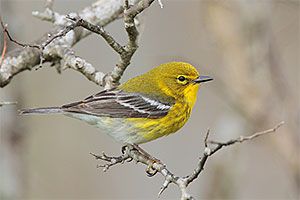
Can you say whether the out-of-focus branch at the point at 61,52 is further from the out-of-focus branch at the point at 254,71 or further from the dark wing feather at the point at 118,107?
the out-of-focus branch at the point at 254,71

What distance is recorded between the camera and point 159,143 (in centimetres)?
1199

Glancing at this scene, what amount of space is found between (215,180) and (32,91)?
3.68 m

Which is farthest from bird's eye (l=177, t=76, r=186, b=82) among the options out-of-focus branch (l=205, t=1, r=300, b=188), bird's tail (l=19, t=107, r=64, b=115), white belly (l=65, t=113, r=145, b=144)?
out-of-focus branch (l=205, t=1, r=300, b=188)

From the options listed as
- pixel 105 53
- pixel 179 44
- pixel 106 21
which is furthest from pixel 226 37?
pixel 105 53

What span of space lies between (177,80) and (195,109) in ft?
18.6

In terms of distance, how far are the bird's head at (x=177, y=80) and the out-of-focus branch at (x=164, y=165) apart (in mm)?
861

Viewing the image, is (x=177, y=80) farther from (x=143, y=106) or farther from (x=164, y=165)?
(x=164, y=165)

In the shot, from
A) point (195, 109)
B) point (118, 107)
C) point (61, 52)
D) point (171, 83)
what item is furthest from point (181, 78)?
point (195, 109)

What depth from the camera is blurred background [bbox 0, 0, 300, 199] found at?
24.8 ft

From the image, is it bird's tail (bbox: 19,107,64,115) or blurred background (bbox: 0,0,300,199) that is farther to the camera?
blurred background (bbox: 0,0,300,199)

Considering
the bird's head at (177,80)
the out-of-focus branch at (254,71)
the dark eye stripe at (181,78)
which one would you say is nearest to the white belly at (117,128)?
the bird's head at (177,80)

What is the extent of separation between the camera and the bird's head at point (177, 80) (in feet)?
20.4

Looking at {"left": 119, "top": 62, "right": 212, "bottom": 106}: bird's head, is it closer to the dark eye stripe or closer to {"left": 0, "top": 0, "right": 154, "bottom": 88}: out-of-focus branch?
the dark eye stripe

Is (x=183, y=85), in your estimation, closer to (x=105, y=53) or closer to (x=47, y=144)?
(x=47, y=144)
